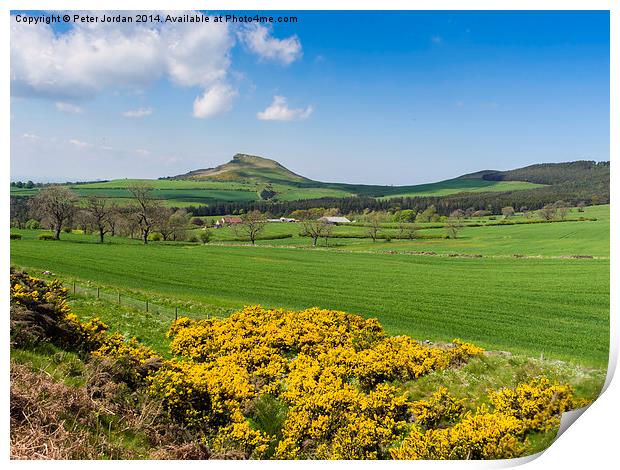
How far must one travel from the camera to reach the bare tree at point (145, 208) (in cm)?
461

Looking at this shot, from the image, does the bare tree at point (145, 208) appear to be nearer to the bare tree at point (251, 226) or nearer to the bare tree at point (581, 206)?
the bare tree at point (251, 226)

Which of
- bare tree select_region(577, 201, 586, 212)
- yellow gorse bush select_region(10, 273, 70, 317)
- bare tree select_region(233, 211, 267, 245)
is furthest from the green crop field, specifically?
yellow gorse bush select_region(10, 273, 70, 317)

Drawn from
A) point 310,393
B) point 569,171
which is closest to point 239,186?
point 310,393

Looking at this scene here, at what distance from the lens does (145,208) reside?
186 inches

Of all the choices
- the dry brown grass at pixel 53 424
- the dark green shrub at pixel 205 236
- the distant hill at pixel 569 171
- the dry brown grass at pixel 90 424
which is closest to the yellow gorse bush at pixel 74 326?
the dry brown grass at pixel 90 424

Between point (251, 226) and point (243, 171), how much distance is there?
0.99m

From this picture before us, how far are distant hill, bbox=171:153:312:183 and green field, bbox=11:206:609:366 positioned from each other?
984 mm

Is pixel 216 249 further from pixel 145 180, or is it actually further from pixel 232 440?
pixel 232 440

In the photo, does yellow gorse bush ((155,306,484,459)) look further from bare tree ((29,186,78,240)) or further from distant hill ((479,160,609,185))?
distant hill ((479,160,609,185))

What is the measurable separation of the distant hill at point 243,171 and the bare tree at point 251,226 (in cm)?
82

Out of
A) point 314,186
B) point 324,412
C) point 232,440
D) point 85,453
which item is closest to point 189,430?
point 232,440

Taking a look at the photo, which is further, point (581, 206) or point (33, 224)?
point (581, 206)

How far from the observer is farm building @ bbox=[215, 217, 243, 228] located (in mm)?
5258

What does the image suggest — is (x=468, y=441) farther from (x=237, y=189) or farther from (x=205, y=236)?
(x=205, y=236)
